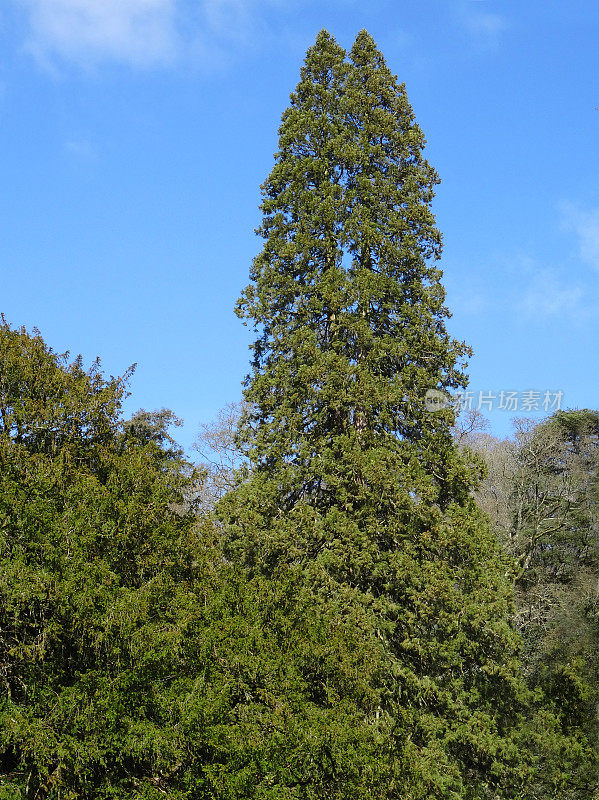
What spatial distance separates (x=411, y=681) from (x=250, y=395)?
6.61 metres

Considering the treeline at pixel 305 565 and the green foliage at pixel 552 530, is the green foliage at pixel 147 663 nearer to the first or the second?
the treeline at pixel 305 565

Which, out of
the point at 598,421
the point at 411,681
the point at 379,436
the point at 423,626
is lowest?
the point at 411,681

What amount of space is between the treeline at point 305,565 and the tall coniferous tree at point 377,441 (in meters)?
0.05

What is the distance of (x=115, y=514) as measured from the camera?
40.7 feet

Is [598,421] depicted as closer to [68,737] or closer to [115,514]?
[115,514]

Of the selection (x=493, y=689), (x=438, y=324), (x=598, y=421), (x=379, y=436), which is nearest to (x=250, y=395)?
(x=379, y=436)

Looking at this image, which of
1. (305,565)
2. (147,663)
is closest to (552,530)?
(305,565)

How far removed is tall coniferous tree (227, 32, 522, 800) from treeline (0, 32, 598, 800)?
0.17ft

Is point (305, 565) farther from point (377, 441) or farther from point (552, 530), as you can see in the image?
point (552, 530)

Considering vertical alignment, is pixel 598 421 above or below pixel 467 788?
above

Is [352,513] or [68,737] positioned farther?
[352,513]

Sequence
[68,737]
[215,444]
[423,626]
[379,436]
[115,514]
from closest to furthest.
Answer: [68,737] → [115,514] → [423,626] → [379,436] → [215,444]

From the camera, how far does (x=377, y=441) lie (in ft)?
52.6

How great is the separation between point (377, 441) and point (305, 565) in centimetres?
287
